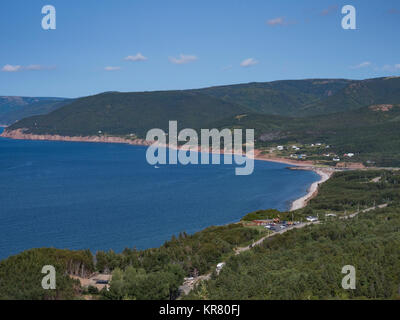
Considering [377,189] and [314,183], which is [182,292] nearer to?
[377,189]

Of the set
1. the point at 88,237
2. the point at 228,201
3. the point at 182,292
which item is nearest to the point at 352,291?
the point at 182,292

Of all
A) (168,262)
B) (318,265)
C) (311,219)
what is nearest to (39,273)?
(168,262)

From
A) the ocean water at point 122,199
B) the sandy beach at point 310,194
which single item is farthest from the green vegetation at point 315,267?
the sandy beach at point 310,194

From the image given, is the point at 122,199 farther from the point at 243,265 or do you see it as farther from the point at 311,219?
the point at 243,265

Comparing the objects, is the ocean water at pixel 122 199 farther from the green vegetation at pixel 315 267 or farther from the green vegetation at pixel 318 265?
the green vegetation at pixel 315 267

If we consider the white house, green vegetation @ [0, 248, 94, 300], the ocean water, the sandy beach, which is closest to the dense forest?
green vegetation @ [0, 248, 94, 300]
